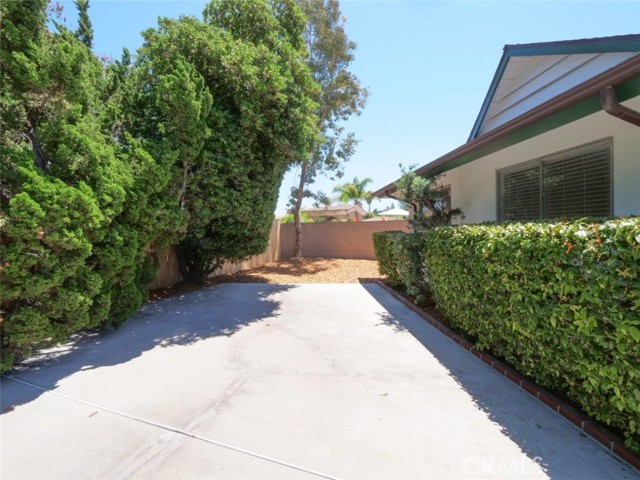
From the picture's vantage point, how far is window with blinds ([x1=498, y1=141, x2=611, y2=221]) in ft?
15.6

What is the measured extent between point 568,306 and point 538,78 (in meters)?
6.64

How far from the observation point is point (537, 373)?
3215 mm

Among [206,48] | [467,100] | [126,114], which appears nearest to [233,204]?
[126,114]

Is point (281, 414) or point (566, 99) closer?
point (281, 414)

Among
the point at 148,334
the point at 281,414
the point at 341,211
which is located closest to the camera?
the point at 281,414

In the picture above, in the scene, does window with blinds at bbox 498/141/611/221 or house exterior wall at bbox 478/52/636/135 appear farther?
house exterior wall at bbox 478/52/636/135

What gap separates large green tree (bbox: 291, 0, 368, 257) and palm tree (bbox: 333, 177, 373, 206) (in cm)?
1779

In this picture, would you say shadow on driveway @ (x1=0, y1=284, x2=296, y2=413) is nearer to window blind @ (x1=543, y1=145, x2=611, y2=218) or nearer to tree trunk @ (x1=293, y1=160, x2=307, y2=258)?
window blind @ (x1=543, y1=145, x2=611, y2=218)

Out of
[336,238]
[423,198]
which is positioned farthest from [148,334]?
[336,238]

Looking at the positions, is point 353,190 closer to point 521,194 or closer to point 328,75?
point 328,75

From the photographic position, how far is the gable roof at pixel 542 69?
219 inches

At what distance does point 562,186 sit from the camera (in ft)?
17.7

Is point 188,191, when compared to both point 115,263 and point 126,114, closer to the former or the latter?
point 126,114

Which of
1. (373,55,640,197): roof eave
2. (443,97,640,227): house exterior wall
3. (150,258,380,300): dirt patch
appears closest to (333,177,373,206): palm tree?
(150,258,380,300): dirt patch
